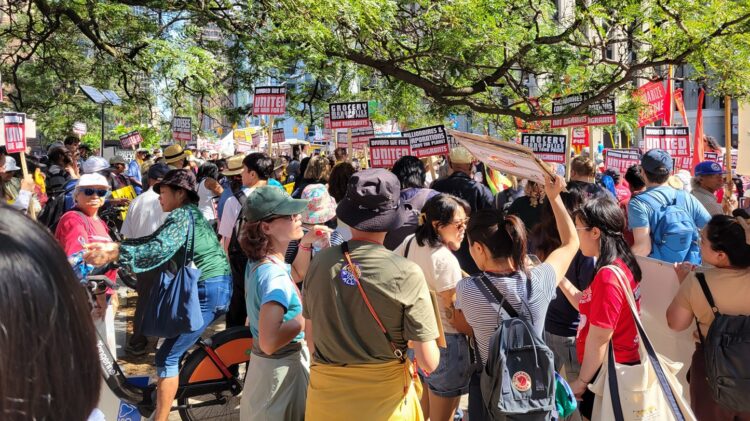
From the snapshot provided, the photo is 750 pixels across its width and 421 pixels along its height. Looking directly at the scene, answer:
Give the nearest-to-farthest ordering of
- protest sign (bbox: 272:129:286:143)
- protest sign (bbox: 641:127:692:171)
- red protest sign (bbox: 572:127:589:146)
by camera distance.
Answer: protest sign (bbox: 641:127:692:171) < red protest sign (bbox: 572:127:589:146) < protest sign (bbox: 272:129:286:143)

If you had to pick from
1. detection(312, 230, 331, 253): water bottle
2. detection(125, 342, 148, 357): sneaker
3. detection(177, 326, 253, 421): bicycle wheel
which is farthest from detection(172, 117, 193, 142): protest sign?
detection(312, 230, 331, 253): water bottle

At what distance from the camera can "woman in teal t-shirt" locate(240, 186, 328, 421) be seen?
3.33 m

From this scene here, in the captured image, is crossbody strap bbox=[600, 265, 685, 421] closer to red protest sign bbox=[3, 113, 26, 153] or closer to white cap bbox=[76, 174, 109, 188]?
white cap bbox=[76, 174, 109, 188]

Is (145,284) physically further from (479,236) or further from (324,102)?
(324,102)

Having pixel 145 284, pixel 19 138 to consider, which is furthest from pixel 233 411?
pixel 19 138

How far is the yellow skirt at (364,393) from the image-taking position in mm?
2867

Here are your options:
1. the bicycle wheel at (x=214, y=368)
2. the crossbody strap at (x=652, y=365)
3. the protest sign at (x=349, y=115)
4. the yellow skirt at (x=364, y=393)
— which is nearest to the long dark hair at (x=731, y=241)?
the crossbody strap at (x=652, y=365)

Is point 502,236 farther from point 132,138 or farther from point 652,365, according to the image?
point 132,138

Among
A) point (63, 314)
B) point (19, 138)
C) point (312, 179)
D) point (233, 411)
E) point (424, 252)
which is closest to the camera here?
point (63, 314)

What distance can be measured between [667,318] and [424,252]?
1.42 metres

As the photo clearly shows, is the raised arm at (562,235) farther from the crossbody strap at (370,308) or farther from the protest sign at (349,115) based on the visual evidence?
the protest sign at (349,115)

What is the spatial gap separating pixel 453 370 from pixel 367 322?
149cm

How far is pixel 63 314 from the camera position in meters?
0.87

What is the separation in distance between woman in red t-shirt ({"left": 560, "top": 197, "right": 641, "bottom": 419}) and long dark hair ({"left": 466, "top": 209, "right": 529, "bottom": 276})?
18.2 inches
